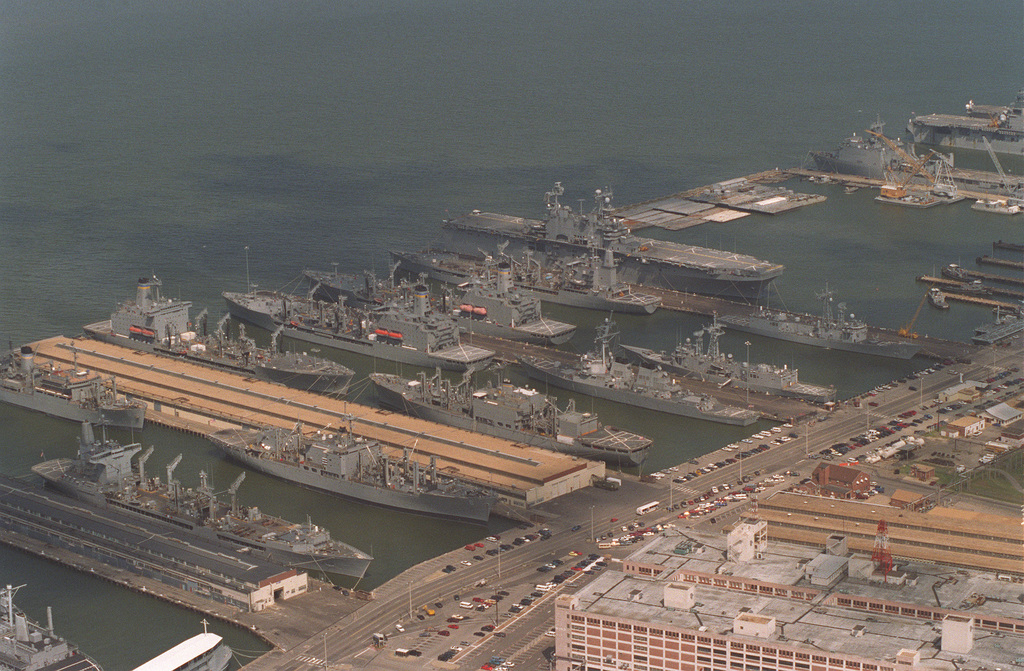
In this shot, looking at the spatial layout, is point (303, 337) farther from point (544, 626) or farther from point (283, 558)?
point (544, 626)

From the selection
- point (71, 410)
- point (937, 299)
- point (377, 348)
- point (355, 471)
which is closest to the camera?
point (355, 471)

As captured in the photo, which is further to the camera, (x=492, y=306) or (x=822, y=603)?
(x=492, y=306)

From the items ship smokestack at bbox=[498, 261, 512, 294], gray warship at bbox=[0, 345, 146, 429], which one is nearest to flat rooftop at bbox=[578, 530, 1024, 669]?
gray warship at bbox=[0, 345, 146, 429]

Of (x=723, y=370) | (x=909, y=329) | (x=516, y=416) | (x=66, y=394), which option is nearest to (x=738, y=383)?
(x=723, y=370)

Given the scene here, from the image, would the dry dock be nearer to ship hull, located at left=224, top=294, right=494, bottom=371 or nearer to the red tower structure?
ship hull, located at left=224, top=294, right=494, bottom=371

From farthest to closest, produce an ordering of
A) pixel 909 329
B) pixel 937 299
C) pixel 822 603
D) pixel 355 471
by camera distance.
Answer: pixel 937 299
pixel 909 329
pixel 355 471
pixel 822 603

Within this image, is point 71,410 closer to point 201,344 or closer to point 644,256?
point 201,344

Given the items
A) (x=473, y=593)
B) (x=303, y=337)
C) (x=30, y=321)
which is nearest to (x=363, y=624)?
(x=473, y=593)
